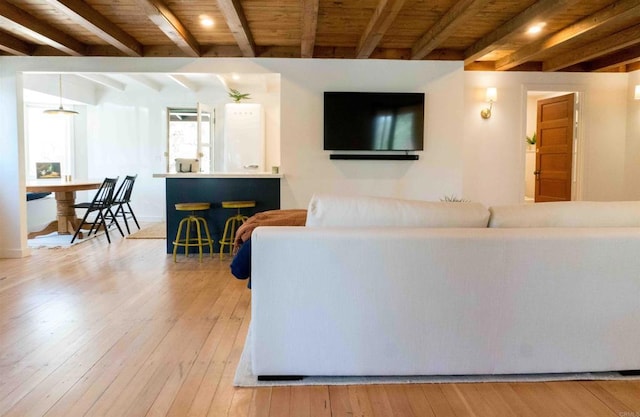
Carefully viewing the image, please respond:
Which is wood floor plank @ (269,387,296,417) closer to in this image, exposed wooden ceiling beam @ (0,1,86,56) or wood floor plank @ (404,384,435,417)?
wood floor plank @ (404,384,435,417)

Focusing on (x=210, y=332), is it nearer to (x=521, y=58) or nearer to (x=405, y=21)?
(x=405, y=21)

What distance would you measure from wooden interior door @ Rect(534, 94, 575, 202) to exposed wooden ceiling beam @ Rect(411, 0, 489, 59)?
2555 millimetres

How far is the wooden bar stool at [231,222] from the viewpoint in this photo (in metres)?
5.03

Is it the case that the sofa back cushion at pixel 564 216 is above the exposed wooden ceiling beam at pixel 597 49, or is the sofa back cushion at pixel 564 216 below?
below

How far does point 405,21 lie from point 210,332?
3297 mm

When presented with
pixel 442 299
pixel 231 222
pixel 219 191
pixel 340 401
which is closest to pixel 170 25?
pixel 219 191

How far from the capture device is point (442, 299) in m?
2.12

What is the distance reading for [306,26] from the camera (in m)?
4.04

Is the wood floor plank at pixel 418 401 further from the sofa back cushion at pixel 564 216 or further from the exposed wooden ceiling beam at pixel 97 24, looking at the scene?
the exposed wooden ceiling beam at pixel 97 24

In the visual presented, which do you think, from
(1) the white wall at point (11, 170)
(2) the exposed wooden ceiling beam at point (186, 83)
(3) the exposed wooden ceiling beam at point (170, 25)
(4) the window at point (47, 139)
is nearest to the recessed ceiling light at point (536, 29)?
(3) the exposed wooden ceiling beam at point (170, 25)

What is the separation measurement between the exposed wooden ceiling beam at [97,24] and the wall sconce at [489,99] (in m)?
4.26

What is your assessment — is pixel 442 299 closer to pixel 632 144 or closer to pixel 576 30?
pixel 576 30

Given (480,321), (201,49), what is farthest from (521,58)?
(480,321)

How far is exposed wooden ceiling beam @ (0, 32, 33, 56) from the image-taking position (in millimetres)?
4559
